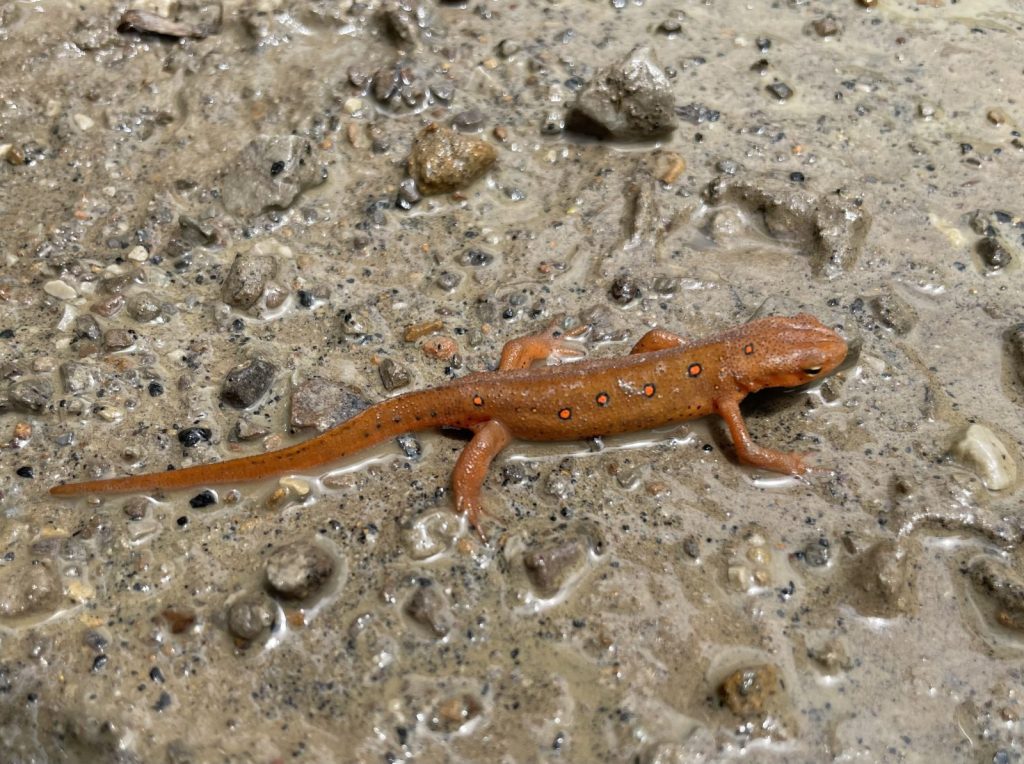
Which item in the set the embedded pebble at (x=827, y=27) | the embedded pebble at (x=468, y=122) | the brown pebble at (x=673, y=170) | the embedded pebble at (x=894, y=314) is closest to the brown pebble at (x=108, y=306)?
the embedded pebble at (x=468, y=122)

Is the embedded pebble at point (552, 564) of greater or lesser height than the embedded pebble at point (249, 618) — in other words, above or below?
above

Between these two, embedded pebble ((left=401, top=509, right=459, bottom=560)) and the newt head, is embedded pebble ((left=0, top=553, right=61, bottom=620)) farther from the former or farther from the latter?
the newt head

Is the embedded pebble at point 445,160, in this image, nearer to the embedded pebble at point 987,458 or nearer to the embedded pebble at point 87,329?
the embedded pebble at point 87,329

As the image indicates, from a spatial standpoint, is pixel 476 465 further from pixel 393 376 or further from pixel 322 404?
pixel 322 404

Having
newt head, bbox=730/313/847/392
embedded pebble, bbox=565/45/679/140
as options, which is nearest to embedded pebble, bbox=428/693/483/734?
newt head, bbox=730/313/847/392

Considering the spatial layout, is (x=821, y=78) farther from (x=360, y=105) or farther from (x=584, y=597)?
(x=584, y=597)

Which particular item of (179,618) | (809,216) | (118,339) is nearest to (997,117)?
(809,216)
